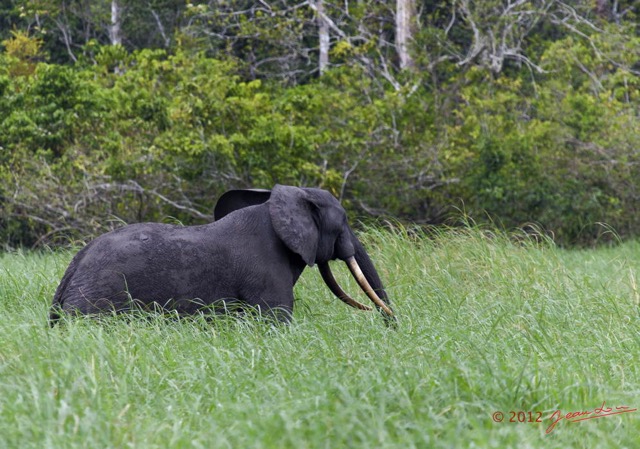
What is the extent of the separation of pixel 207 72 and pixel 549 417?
11800 mm

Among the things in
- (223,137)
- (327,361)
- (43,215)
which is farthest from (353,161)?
(327,361)

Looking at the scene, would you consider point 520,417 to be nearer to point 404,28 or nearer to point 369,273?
point 369,273

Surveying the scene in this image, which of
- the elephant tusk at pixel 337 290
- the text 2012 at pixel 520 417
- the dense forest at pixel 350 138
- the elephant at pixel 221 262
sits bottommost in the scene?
the dense forest at pixel 350 138

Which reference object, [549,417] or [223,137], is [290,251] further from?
[223,137]

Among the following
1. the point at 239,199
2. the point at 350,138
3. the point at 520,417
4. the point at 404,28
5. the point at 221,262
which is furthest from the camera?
the point at 404,28

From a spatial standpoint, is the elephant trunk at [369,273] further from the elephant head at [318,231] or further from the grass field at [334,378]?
the grass field at [334,378]

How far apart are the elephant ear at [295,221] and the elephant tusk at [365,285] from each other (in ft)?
0.94

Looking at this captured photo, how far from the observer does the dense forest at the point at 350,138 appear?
14039 mm

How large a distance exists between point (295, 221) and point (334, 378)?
96.1 inches

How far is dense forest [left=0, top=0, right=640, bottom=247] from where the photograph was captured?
1404 centimetres

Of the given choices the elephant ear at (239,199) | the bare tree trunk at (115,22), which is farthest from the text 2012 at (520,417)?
the bare tree trunk at (115,22)

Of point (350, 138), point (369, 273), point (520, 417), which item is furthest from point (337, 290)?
point (350, 138)

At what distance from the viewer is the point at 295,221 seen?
6.82 metres

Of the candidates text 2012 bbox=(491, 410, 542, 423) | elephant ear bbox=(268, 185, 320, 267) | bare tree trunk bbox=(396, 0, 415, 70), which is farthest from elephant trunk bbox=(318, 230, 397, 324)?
bare tree trunk bbox=(396, 0, 415, 70)
